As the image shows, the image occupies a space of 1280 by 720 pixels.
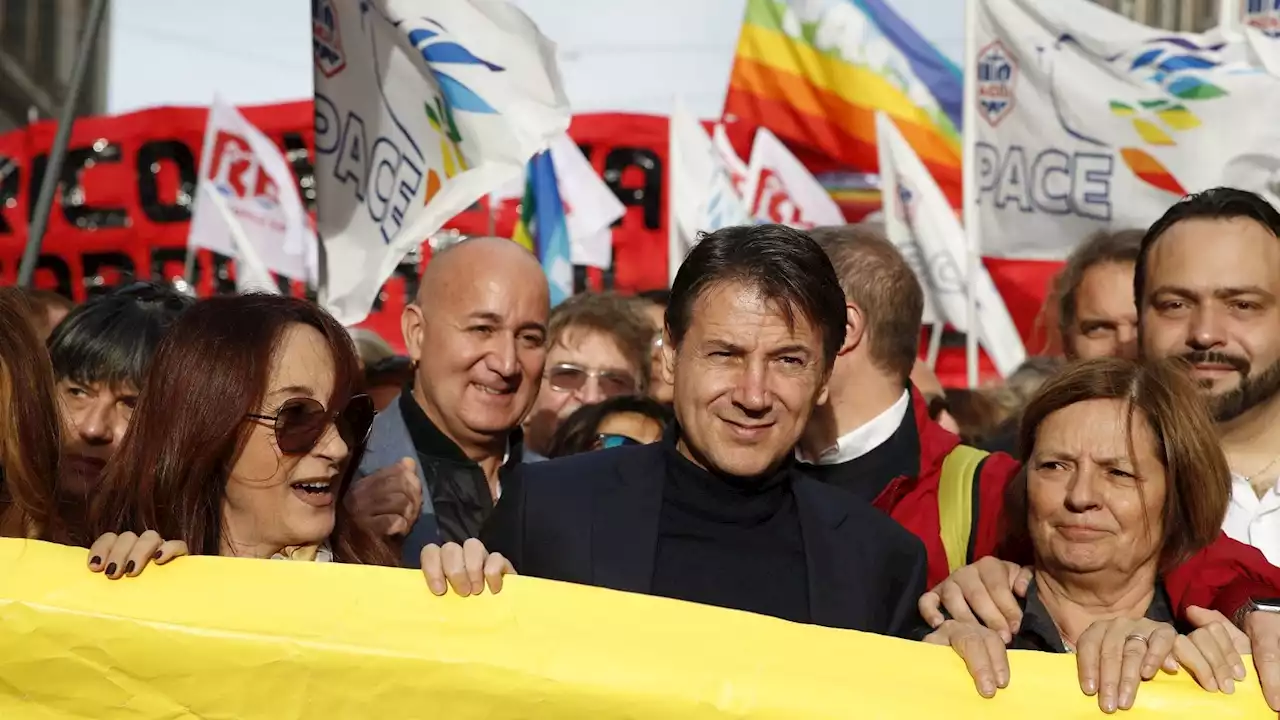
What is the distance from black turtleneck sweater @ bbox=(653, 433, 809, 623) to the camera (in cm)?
283

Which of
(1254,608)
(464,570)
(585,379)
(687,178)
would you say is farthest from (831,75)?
(464,570)

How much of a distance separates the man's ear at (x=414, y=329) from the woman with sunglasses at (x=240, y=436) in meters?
1.32

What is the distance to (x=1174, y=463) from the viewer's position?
2861mm

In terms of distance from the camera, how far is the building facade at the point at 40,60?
Result: 2886cm

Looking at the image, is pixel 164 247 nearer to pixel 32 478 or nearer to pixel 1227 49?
pixel 1227 49

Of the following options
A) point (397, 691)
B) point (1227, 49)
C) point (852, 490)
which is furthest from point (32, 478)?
point (1227, 49)

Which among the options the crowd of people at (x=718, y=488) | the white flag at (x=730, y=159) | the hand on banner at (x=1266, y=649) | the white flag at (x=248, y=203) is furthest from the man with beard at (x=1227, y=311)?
the white flag at (x=248, y=203)

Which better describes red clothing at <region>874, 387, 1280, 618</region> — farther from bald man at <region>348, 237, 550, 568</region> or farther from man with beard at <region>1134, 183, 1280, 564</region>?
bald man at <region>348, 237, 550, 568</region>

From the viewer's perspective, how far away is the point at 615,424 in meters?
4.42

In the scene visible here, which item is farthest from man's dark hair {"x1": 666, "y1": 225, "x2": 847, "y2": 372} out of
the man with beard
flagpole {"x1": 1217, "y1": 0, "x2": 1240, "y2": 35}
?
flagpole {"x1": 1217, "y1": 0, "x2": 1240, "y2": 35}

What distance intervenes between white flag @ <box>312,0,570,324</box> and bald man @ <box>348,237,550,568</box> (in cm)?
74

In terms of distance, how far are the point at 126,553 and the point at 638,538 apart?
0.82 meters

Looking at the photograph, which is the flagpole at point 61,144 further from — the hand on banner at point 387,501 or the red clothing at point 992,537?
the red clothing at point 992,537

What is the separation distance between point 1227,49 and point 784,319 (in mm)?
5215
